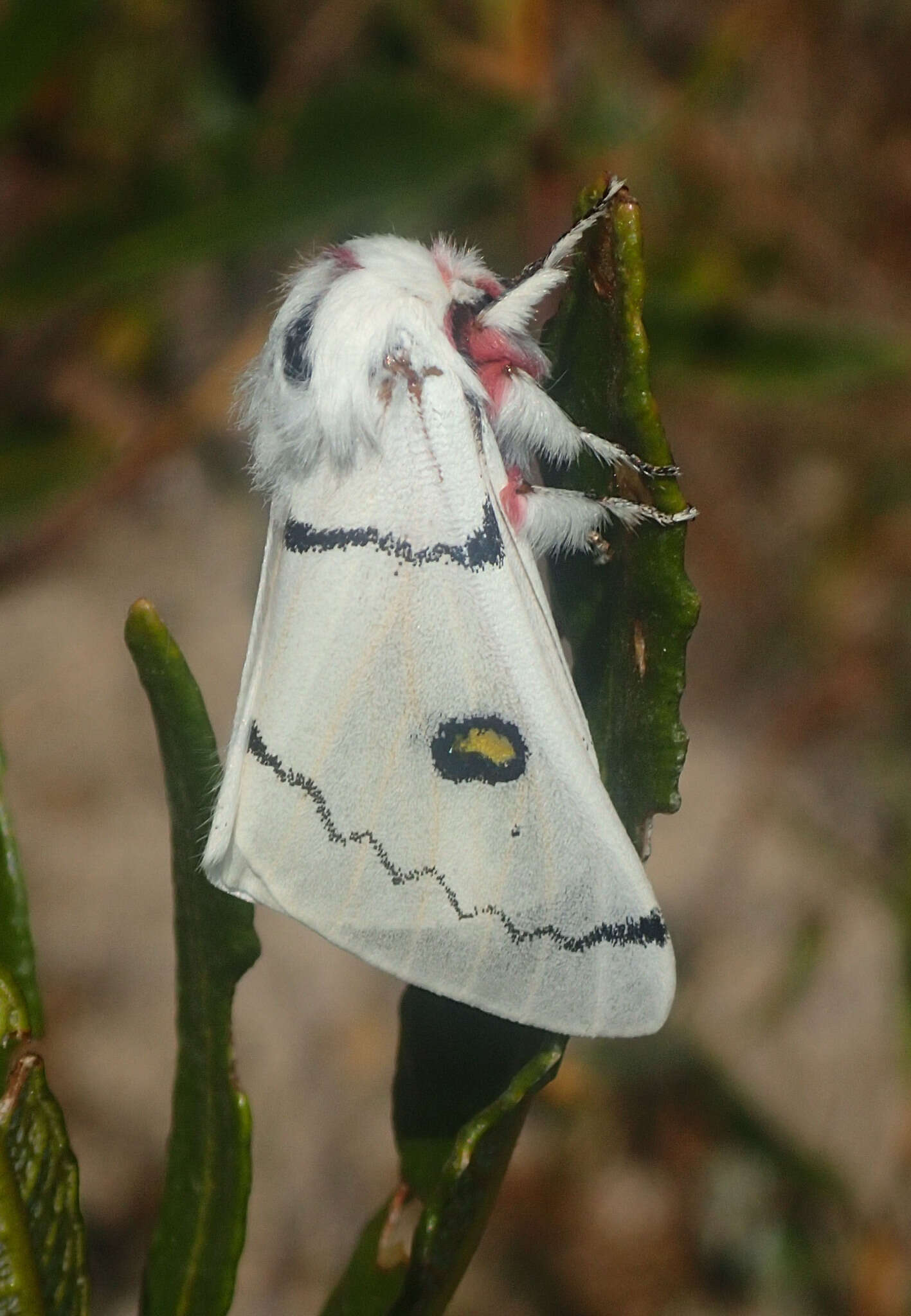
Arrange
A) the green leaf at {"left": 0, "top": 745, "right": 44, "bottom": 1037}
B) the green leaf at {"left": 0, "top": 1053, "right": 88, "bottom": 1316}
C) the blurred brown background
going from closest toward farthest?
the green leaf at {"left": 0, "top": 1053, "right": 88, "bottom": 1316} < the green leaf at {"left": 0, "top": 745, "right": 44, "bottom": 1037} < the blurred brown background

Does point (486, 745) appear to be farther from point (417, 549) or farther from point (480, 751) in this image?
point (417, 549)

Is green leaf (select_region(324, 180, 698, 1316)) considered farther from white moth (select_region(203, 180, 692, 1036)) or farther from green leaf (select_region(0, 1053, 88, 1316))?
green leaf (select_region(0, 1053, 88, 1316))

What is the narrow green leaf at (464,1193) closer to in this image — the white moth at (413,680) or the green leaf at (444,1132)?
the green leaf at (444,1132)

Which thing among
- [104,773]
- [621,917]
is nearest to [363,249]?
[621,917]

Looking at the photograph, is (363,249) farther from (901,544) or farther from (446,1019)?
(901,544)

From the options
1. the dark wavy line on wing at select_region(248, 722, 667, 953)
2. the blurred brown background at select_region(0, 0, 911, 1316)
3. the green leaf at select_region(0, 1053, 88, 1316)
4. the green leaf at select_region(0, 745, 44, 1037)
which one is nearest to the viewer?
the green leaf at select_region(0, 1053, 88, 1316)

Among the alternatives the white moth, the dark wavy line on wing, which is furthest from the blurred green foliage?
the dark wavy line on wing
